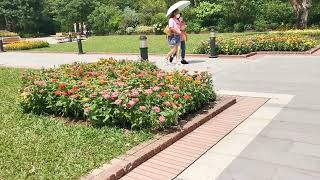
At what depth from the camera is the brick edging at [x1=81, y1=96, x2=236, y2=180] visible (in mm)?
4668

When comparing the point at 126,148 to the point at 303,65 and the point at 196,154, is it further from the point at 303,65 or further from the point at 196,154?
the point at 303,65

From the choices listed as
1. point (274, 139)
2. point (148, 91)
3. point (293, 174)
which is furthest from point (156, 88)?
point (293, 174)

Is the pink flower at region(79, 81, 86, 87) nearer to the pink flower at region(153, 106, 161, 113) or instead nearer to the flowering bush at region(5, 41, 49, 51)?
the pink flower at region(153, 106, 161, 113)

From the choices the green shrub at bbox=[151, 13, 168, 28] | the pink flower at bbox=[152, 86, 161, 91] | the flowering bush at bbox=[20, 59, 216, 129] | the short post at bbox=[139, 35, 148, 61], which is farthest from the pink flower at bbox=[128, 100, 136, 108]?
the green shrub at bbox=[151, 13, 168, 28]

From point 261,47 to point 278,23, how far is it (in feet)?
58.3

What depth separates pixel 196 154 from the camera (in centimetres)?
532

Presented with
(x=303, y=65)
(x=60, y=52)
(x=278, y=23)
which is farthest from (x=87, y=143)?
(x=278, y=23)

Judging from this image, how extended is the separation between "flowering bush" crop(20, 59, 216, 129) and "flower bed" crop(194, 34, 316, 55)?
23.5ft

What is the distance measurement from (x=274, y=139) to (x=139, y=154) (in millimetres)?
1985

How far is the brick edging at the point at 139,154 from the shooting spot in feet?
15.3

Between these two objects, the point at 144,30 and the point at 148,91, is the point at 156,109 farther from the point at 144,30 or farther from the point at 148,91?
the point at 144,30

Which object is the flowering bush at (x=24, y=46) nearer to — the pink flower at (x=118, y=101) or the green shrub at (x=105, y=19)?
the green shrub at (x=105, y=19)

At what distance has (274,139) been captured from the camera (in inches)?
226

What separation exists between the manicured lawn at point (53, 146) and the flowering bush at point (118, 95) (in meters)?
0.23
